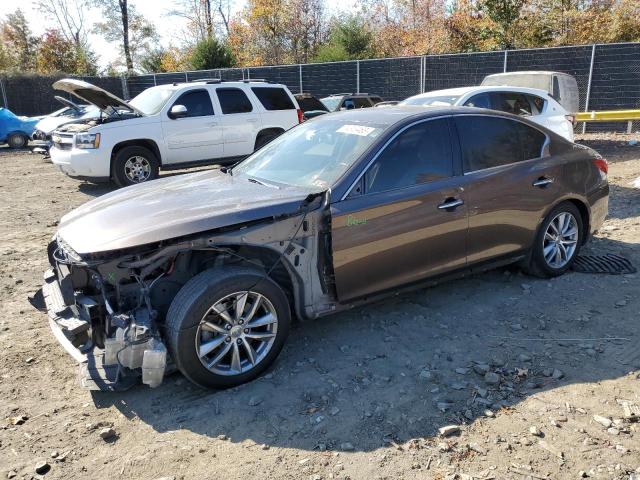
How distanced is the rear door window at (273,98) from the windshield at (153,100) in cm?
180

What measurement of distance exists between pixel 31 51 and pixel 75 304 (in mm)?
46640

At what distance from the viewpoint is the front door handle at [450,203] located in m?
4.13

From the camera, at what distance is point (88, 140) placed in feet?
30.7

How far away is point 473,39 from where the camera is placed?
23.7 meters

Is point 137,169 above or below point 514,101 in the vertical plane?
below

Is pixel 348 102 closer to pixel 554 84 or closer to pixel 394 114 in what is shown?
pixel 554 84

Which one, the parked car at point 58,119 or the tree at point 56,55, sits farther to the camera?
the tree at point 56,55

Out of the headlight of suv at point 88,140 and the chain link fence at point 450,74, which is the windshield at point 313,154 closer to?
the headlight of suv at point 88,140

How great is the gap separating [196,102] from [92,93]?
2111mm

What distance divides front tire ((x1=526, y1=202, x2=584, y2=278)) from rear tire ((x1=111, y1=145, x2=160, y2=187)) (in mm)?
6945

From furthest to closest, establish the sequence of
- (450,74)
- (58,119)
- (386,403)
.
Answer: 1. (450,74)
2. (58,119)
3. (386,403)

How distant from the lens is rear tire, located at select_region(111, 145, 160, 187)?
957 centimetres

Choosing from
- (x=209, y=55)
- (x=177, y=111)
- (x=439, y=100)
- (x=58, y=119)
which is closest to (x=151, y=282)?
(x=439, y=100)

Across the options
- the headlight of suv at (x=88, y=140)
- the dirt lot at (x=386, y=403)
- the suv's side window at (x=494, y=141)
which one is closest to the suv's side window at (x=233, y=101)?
the headlight of suv at (x=88, y=140)
